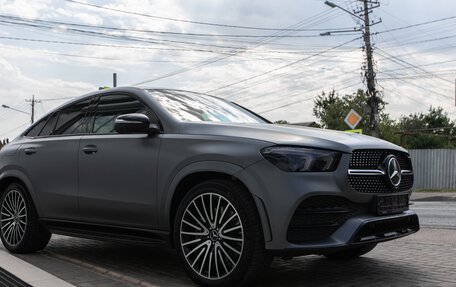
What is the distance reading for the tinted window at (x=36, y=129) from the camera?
6.21m

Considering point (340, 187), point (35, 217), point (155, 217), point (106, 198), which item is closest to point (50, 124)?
point (35, 217)

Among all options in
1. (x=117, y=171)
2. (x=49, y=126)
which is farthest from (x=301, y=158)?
(x=49, y=126)

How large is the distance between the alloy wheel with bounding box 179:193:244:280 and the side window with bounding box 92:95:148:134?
1307 millimetres

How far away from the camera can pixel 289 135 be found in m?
4.04

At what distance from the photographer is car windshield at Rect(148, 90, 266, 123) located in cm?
481

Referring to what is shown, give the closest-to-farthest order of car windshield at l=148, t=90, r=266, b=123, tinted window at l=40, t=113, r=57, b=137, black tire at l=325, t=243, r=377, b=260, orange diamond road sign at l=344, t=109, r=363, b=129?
car windshield at l=148, t=90, r=266, b=123 < black tire at l=325, t=243, r=377, b=260 < tinted window at l=40, t=113, r=57, b=137 < orange diamond road sign at l=344, t=109, r=363, b=129

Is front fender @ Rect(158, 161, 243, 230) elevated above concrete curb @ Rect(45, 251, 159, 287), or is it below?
above

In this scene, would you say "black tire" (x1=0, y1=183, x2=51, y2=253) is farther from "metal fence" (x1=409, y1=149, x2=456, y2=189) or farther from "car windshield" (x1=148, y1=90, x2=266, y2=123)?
"metal fence" (x1=409, y1=149, x2=456, y2=189)

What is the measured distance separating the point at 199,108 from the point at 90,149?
1143 millimetres

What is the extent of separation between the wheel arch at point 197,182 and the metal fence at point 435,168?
2609cm

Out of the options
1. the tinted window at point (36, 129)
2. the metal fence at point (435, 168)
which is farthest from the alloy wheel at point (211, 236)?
the metal fence at point (435, 168)

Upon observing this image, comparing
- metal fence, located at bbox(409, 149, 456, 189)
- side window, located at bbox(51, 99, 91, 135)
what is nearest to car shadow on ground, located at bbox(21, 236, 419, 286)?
side window, located at bbox(51, 99, 91, 135)

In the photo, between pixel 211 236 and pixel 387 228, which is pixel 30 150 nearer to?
pixel 211 236

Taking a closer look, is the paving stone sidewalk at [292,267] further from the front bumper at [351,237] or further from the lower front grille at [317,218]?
the lower front grille at [317,218]
